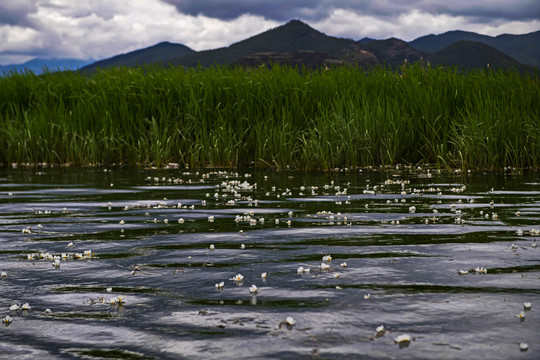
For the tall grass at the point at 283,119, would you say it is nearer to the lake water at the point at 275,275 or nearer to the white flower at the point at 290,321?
the lake water at the point at 275,275

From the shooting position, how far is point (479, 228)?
824 cm

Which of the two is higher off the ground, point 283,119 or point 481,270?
point 283,119

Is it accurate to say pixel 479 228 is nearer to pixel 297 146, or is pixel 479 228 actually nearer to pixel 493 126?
pixel 493 126

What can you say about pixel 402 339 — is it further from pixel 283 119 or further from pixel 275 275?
pixel 283 119

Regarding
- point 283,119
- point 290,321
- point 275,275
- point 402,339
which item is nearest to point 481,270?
point 275,275

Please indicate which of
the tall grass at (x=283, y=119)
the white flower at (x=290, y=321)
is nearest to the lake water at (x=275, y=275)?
the white flower at (x=290, y=321)

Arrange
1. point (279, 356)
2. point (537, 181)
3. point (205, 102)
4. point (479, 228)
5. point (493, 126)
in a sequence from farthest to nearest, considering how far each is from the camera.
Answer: point (205, 102) → point (493, 126) → point (537, 181) → point (479, 228) → point (279, 356)

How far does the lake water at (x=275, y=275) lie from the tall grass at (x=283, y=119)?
4.14 metres

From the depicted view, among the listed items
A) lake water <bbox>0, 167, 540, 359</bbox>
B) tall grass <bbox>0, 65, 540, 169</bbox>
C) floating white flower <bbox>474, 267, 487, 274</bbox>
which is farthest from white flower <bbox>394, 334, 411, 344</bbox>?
tall grass <bbox>0, 65, 540, 169</bbox>

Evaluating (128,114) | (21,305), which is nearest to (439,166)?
(128,114)

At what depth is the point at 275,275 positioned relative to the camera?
19.6 feet

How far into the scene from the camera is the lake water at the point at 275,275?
4211 millimetres

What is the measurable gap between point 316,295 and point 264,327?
86 centimetres

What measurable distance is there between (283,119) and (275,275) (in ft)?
36.4
